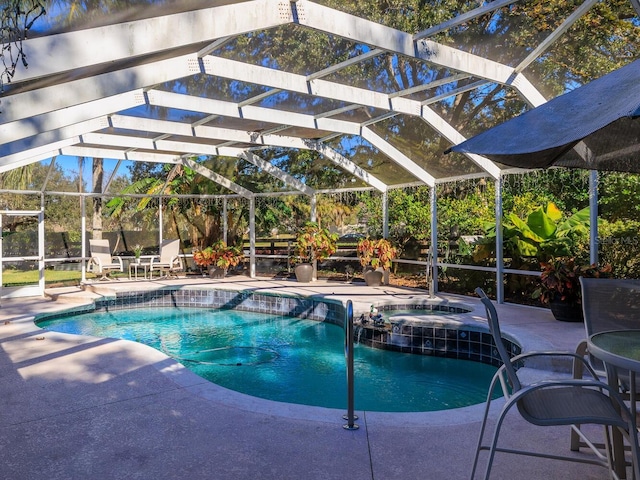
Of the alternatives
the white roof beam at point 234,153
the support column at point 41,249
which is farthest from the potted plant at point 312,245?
the support column at point 41,249

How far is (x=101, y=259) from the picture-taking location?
12.6 m

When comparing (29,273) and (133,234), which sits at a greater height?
(133,234)

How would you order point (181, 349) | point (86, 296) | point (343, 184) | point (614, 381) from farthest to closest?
point (343, 184) < point (86, 296) < point (181, 349) < point (614, 381)

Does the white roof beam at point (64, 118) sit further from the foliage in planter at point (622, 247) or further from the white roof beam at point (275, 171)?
the foliage in planter at point (622, 247)

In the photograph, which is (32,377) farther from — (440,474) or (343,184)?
(343,184)

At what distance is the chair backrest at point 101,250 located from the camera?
12.6 metres

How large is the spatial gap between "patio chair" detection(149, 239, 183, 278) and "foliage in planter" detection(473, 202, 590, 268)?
819 centimetres

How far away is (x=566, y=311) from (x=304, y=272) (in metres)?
6.70

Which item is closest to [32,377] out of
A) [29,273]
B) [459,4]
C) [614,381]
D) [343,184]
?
[614,381]

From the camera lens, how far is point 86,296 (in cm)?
1052

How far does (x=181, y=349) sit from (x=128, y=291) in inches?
171

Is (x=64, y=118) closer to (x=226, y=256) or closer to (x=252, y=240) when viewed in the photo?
(x=226, y=256)

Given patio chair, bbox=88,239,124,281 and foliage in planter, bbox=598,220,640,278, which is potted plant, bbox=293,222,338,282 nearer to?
patio chair, bbox=88,239,124,281

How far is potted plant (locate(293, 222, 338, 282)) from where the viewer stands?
12.3 meters
